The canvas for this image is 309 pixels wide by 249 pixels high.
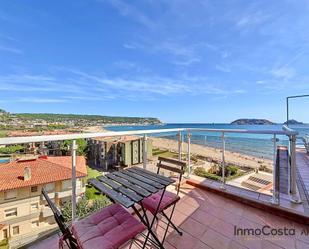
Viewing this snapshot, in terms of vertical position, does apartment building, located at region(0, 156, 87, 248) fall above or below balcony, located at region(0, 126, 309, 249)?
above

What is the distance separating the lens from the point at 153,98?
4547 centimetres

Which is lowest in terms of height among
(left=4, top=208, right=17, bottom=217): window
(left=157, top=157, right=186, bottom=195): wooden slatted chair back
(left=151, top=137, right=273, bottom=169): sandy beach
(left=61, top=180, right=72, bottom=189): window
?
(left=151, top=137, right=273, bottom=169): sandy beach

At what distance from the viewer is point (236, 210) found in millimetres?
2643

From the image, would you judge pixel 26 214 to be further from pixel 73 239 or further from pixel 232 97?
pixel 232 97

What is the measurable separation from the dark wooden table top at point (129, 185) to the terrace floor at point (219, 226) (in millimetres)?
476

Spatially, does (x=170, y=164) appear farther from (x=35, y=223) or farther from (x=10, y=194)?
(x=10, y=194)

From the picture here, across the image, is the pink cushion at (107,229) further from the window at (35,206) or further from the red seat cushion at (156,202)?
the window at (35,206)

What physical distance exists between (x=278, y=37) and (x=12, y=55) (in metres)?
24.2

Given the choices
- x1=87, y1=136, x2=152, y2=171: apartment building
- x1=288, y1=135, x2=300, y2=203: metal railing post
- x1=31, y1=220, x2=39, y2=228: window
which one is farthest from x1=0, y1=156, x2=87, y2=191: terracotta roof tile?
x1=288, y1=135, x2=300, y2=203: metal railing post

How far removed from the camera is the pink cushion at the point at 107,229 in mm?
1217

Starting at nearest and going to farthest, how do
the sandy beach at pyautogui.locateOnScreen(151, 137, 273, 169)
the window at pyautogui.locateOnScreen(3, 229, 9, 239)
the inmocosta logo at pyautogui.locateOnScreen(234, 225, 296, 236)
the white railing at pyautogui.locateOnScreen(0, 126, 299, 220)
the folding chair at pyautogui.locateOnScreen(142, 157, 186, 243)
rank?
the white railing at pyautogui.locateOnScreen(0, 126, 299, 220) → the window at pyautogui.locateOnScreen(3, 229, 9, 239) → the folding chair at pyautogui.locateOnScreen(142, 157, 186, 243) → the inmocosta logo at pyautogui.locateOnScreen(234, 225, 296, 236) → the sandy beach at pyautogui.locateOnScreen(151, 137, 273, 169)

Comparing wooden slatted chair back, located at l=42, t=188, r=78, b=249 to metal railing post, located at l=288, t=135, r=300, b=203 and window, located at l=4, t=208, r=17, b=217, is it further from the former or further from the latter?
metal railing post, located at l=288, t=135, r=300, b=203

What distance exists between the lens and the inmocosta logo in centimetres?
211

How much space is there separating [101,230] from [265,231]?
6.42 feet
